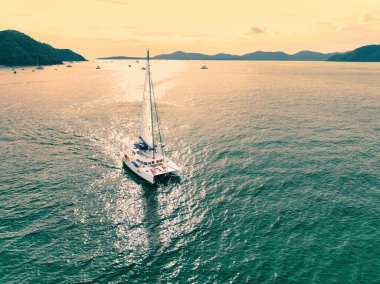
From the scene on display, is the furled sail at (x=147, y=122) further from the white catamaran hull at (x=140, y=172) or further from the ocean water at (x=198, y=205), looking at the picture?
the ocean water at (x=198, y=205)

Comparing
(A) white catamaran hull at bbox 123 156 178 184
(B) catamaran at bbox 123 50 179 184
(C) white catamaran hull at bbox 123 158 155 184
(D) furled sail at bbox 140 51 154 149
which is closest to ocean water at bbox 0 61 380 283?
(C) white catamaran hull at bbox 123 158 155 184

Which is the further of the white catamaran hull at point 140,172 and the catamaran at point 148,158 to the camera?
the catamaran at point 148,158

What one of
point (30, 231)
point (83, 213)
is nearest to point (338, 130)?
point (83, 213)

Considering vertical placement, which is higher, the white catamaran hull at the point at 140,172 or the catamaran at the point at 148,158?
the catamaran at the point at 148,158

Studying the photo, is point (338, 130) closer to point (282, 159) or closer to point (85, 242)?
point (282, 159)

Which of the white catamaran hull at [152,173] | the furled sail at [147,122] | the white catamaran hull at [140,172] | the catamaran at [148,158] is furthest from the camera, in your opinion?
the furled sail at [147,122]

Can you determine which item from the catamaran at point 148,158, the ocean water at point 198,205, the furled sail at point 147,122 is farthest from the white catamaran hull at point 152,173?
the furled sail at point 147,122

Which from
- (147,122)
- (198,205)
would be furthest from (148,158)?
(198,205)

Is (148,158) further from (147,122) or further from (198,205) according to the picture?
(198,205)

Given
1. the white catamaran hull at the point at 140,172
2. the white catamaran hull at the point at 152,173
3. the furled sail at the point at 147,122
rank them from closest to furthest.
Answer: the white catamaran hull at the point at 140,172
the white catamaran hull at the point at 152,173
the furled sail at the point at 147,122
